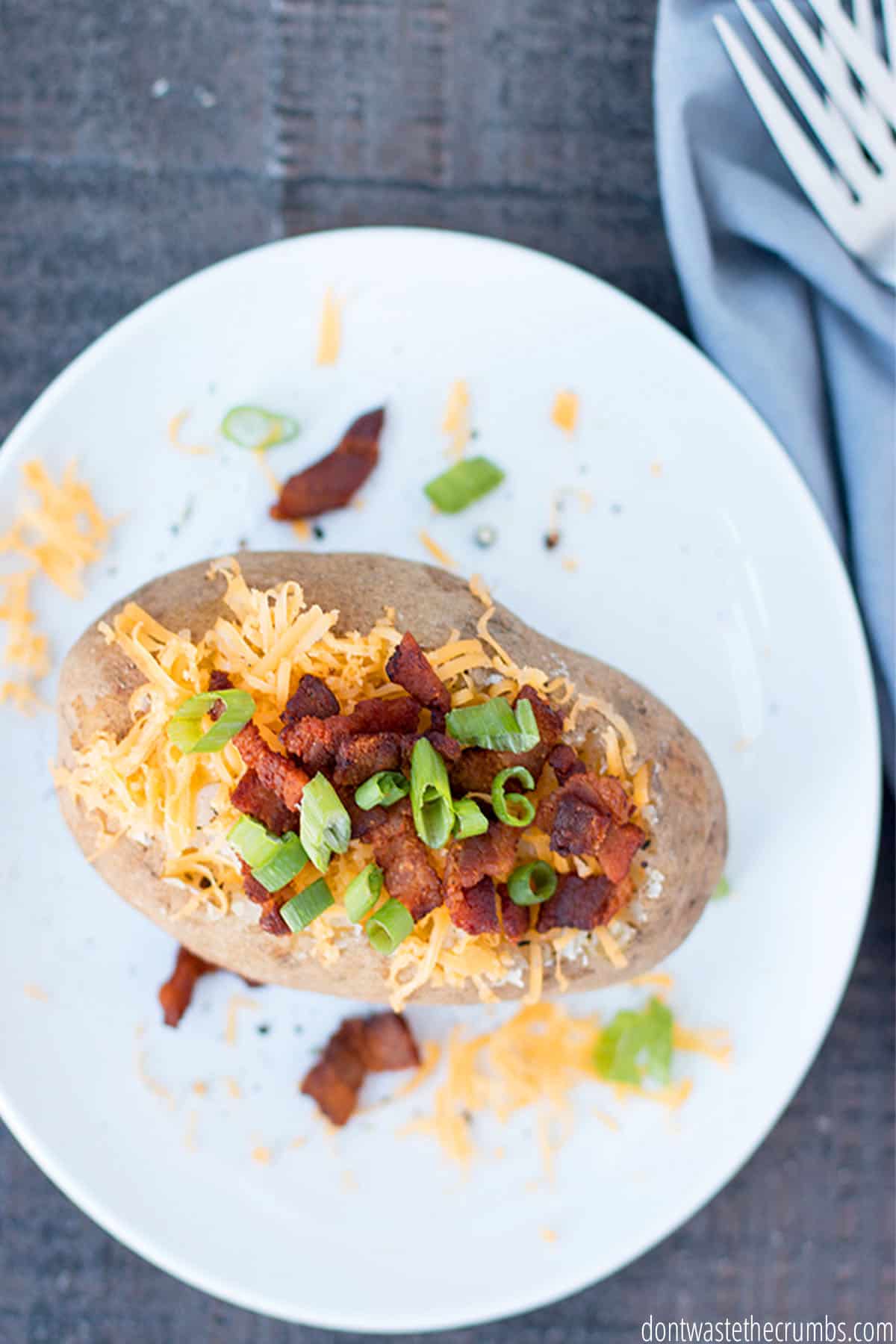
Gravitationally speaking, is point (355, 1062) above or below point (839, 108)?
below

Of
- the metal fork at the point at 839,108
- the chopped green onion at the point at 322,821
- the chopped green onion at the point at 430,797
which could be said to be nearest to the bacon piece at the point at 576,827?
the chopped green onion at the point at 430,797

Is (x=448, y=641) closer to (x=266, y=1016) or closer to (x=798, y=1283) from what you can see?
(x=266, y=1016)

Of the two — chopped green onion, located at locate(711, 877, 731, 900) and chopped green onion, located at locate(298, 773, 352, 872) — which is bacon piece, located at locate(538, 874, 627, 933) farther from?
chopped green onion, located at locate(711, 877, 731, 900)

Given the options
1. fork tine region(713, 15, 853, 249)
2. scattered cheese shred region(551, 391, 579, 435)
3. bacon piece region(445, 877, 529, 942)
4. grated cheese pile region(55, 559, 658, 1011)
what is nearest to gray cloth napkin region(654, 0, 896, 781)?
fork tine region(713, 15, 853, 249)

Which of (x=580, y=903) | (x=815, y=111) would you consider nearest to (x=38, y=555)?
(x=580, y=903)

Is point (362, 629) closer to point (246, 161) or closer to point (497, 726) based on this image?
point (497, 726)
